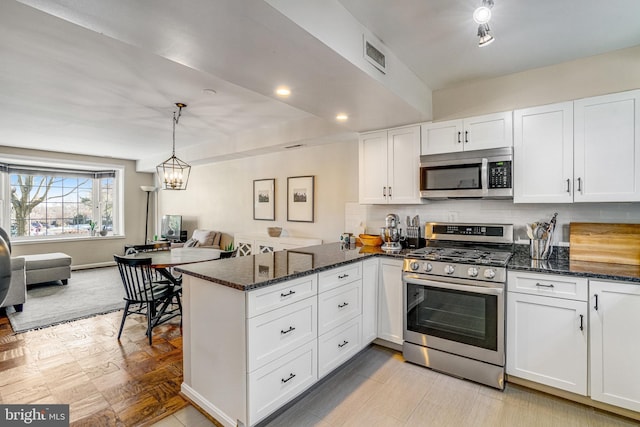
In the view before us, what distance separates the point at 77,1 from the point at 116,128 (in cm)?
380

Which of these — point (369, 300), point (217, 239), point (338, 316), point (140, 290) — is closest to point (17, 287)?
point (140, 290)

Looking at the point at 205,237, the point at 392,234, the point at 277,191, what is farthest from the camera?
the point at 205,237

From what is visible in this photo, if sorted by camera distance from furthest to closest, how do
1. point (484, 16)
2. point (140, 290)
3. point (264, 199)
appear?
1. point (264, 199)
2. point (140, 290)
3. point (484, 16)

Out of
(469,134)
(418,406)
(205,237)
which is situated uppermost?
(469,134)

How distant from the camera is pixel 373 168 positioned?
3.43 meters

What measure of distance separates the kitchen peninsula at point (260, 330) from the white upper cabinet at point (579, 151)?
A: 5.69ft

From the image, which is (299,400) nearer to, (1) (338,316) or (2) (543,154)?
(1) (338,316)

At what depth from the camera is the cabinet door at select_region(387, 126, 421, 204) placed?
3146 millimetres

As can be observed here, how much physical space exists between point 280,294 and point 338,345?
832mm

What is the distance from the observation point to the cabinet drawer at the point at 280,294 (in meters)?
1.75

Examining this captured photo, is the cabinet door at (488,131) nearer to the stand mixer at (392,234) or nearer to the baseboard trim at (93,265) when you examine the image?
the stand mixer at (392,234)

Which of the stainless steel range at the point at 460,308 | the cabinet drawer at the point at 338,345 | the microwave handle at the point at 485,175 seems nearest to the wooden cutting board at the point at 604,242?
the stainless steel range at the point at 460,308

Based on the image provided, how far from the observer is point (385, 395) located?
7.34ft

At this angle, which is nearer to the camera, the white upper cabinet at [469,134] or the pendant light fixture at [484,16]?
the pendant light fixture at [484,16]
